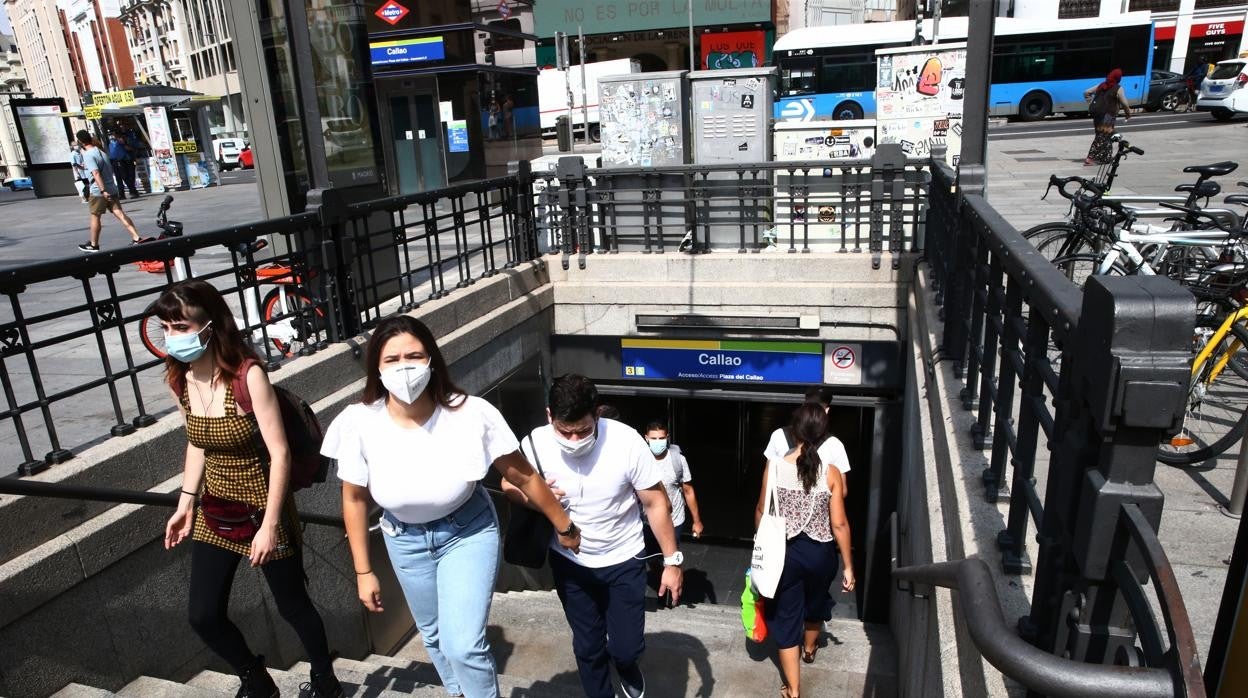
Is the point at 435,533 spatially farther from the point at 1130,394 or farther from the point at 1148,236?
the point at 1148,236

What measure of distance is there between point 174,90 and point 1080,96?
2909 centimetres

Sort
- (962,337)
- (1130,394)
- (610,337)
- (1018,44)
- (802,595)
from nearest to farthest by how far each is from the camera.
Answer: (1130,394)
(962,337)
(802,595)
(610,337)
(1018,44)

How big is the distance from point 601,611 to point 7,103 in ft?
147

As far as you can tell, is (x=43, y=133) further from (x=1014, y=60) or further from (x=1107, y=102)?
(x=1014, y=60)

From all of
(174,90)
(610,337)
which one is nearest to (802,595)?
(610,337)

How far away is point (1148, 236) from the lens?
5.28m

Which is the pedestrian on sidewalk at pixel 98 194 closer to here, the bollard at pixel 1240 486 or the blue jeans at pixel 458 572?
the blue jeans at pixel 458 572

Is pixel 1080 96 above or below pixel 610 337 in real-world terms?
above

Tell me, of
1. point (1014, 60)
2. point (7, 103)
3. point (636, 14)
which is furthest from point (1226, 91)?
point (7, 103)

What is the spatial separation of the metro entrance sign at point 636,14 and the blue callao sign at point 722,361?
3297 centimetres

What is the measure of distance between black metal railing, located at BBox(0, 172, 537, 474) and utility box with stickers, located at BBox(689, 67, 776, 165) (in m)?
2.63

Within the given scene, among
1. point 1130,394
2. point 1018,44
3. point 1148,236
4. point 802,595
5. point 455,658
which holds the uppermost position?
point 1018,44

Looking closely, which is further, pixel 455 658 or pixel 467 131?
pixel 467 131

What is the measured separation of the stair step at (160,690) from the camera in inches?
150
